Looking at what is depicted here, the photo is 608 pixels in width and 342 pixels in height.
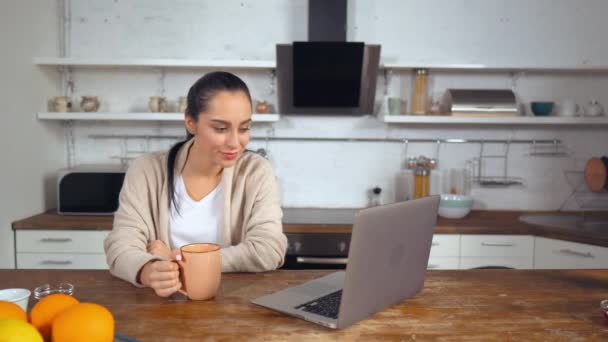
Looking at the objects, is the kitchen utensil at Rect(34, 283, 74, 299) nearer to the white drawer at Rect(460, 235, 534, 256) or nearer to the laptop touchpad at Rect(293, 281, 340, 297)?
the laptop touchpad at Rect(293, 281, 340, 297)

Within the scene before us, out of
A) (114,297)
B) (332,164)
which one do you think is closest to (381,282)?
(114,297)

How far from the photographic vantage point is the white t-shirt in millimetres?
1604

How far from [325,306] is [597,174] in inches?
90.4

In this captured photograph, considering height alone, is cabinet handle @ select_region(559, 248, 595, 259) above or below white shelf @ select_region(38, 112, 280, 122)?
below

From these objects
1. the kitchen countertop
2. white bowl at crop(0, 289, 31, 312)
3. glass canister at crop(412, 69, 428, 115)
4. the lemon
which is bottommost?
the kitchen countertop

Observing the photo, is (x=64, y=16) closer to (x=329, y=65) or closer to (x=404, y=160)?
(x=329, y=65)

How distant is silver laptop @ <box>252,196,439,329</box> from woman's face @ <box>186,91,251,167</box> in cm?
46

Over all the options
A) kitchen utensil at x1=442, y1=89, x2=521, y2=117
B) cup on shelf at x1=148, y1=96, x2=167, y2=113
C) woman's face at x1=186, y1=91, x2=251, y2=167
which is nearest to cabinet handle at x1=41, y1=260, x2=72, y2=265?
cup on shelf at x1=148, y1=96, x2=167, y2=113

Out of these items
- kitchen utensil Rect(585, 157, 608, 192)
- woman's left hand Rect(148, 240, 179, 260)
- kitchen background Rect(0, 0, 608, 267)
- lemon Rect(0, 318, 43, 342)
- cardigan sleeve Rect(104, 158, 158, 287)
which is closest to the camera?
lemon Rect(0, 318, 43, 342)

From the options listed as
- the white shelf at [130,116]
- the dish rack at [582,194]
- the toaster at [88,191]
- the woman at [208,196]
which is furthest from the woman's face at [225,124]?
the dish rack at [582,194]

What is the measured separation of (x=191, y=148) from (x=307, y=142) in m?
1.65

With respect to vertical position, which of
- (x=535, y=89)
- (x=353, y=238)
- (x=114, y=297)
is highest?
(x=535, y=89)

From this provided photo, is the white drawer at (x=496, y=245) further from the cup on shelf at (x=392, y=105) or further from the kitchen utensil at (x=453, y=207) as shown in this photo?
the cup on shelf at (x=392, y=105)

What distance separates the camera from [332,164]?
322cm
